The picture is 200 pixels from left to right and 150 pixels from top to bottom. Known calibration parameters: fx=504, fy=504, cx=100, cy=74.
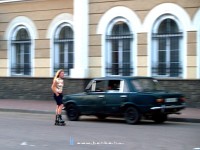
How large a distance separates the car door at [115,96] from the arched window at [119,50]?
6.11 m

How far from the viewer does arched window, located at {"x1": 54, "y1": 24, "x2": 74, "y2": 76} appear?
2452cm

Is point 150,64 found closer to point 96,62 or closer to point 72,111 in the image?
point 96,62

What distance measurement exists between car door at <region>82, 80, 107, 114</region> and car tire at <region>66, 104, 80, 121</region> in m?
0.39

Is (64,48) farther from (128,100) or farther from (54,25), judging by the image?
(128,100)

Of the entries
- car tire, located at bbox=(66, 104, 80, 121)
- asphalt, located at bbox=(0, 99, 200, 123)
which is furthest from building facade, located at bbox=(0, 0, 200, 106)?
car tire, located at bbox=(66, 104, 80, 121)

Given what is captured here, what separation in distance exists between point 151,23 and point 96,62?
331cm

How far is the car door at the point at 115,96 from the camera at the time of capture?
51.6 ft

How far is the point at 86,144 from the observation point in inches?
441

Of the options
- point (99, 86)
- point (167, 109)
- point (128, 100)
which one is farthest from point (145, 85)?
point (99, 86)

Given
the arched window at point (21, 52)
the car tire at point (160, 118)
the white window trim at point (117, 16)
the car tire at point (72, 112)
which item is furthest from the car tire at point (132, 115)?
the arched window at point (21, 52)

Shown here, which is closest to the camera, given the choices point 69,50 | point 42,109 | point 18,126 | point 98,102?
point 18,126

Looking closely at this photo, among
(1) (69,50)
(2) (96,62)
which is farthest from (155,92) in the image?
(1) (69,50)

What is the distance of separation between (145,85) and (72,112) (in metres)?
2.87

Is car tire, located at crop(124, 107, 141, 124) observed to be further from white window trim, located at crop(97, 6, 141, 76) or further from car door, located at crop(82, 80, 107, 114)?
white window trim, located at crop(97, 6, 141, 76)
